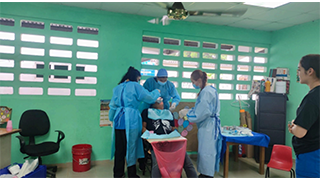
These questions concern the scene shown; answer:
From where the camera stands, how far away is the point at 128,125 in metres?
3.00

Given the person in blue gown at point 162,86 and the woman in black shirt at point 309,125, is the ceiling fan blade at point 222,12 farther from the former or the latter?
the person in blue gown at point 162,86

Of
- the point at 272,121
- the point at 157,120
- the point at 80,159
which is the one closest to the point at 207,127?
the point at 157,120

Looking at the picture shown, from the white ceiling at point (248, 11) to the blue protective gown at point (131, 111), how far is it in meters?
1.28

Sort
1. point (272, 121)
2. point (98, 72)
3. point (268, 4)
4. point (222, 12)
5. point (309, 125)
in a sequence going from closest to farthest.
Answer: point (309, 125), point (222, 12), point (268, 4), point (98, 72), point (272, 121)

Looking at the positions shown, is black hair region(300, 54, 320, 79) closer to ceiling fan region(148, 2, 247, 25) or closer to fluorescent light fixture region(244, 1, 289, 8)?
ceiling fan region(148, 2, 247, 25)

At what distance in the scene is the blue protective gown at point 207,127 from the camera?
2.96 metres

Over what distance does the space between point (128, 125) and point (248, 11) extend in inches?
113

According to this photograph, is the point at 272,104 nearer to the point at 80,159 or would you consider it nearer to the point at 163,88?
the point at 163,88

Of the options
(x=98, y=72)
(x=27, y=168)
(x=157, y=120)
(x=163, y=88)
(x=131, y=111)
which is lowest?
(x=27, y=168)

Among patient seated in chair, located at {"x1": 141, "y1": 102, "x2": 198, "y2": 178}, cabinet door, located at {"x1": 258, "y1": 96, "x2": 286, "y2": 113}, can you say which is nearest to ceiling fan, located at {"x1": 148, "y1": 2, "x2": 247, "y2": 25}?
patient seated in chair, located at {"x1": 141, "y1": 102, "x2": 198, "y2": 178}

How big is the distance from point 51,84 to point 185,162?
8.48ft

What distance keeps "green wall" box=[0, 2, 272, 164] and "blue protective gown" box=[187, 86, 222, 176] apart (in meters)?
1.62

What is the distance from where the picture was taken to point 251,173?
367 cm

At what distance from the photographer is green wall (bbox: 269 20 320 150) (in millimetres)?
4069
